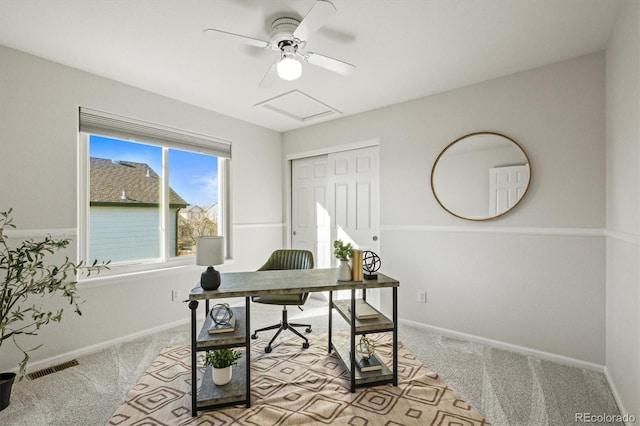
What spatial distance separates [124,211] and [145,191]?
0.29 meters

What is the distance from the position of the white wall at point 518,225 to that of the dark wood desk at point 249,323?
1.21m

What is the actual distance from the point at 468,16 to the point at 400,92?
1240 millimetres

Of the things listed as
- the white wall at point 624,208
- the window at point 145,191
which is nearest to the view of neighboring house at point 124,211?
the window at point 145,191

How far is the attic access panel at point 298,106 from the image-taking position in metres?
3.39

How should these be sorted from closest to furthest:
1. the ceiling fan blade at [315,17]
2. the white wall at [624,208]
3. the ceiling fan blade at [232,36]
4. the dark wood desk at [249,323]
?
the ceiling fan blade at [315,17]
the white wall at [624,208]
the ceiling fan blade at [232,36]
the dark wood desk at [249,323]

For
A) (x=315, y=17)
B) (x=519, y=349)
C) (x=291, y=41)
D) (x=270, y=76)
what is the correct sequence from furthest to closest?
(x=519, y=349) < (x=270, y=76) < (x=291, y=41) < (x=315, y=17)

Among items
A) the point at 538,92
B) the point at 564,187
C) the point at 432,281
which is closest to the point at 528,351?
the point at 432,281

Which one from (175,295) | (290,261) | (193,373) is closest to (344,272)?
(193,373)

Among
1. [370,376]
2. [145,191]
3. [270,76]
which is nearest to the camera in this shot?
[370,376]

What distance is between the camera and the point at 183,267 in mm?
3504

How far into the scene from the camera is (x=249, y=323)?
1.92 m

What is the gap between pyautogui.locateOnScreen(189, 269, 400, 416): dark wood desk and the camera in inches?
75.7

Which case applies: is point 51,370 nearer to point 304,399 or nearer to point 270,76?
point 304,399

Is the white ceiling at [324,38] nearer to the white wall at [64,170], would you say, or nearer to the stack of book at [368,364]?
the white wall at [64,170]
